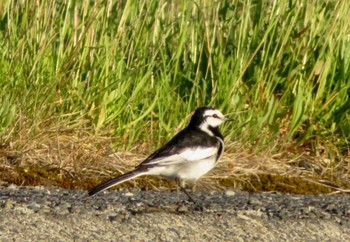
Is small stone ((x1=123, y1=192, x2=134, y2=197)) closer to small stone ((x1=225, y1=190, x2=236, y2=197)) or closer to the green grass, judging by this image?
small stone ((x1=225, y1=190, x2=236, y2=197))

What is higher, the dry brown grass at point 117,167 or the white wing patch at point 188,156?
the white wing patch at point 188,156

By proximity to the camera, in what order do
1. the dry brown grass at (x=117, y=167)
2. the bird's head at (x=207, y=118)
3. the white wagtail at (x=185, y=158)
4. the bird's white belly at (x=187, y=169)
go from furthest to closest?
the bird's head at (x=207, y=118) → the dry brown grass at (x=117, y=167) → the bird's white belly at (x=187, y=169) → the white wagtail at (x=185, y=158)

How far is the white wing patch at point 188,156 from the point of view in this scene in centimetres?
781

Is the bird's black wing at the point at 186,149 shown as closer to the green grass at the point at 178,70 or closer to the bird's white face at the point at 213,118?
the bird's white face at the point at 213,118

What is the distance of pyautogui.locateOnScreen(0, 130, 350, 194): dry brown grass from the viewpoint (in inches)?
335

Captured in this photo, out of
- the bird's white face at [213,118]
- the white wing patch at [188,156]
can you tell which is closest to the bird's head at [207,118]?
the bird's white face at [213,118]

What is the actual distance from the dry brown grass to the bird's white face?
419 mm

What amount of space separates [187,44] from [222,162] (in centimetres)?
147

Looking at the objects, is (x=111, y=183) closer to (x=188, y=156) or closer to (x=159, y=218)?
(x=159, y=218)

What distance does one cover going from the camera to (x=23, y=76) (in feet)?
29.6

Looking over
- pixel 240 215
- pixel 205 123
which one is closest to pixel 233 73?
pixel 205 123

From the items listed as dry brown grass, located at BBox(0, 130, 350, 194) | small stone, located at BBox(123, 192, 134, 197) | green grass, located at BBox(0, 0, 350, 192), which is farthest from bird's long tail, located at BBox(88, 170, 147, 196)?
green grass, located at BBox(0, 0, 350, 192)

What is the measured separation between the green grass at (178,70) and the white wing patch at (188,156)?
1111 mm

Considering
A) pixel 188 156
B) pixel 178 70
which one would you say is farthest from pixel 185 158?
pixel 178 70
